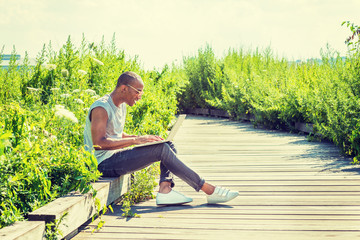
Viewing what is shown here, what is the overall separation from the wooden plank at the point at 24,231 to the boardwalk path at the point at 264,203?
67 cm

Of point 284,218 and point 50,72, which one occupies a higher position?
point 50,72

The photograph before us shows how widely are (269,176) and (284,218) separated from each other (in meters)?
1.92

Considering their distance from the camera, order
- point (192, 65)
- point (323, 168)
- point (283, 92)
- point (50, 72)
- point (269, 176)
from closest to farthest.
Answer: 1. point (269, 176)
2. point (323, 168)
3. point (50, 72)
4. point (283, 92)
5. point (192, 65)

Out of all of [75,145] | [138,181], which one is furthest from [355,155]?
[75,145]

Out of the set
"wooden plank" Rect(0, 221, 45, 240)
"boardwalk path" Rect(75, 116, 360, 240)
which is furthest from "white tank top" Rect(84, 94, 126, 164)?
"wooden plank" Rect(0, 221, 45, 240)

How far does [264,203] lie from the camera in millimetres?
4758

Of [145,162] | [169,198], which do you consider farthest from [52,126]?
[169,198]

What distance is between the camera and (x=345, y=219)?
4.16m

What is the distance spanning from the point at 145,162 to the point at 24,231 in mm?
1955

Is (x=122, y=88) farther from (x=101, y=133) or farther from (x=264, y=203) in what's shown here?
(x=264, y=203)

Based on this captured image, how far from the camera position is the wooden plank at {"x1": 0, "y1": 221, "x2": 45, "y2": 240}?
2797 mm

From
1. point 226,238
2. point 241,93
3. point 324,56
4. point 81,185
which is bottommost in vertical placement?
point 226,238

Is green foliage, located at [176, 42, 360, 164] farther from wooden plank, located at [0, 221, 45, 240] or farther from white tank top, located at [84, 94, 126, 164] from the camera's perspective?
wooden plank, located at [0, 221, 45, 240]

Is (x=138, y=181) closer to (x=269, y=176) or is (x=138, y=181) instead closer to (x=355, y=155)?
(x=269, y=176)
